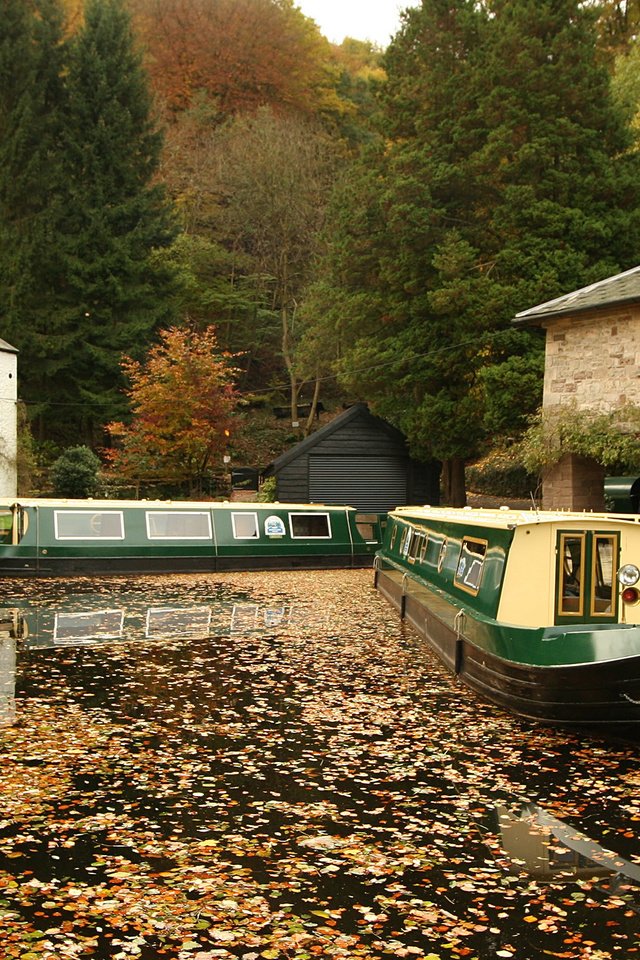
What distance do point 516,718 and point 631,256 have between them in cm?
2021

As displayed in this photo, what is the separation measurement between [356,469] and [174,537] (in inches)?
372

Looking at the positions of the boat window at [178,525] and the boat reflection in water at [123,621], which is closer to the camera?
the boat reflection in water at [123,621]

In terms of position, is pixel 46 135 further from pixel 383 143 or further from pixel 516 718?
pixel 516 718

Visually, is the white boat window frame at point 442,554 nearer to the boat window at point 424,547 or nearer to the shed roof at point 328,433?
the boat window at point 424,547

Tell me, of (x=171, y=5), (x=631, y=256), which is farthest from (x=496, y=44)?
(x=171, y=5)

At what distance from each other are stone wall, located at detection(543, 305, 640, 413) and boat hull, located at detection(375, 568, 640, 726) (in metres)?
10.7

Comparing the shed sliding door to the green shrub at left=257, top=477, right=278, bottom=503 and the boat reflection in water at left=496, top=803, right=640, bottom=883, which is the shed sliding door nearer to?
the green shrub at left=257, top=477, right=278, bottom=503

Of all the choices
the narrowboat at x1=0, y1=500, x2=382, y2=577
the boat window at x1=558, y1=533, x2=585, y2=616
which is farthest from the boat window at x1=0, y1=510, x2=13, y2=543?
the boat window at x1=558, y1=533, x2=585, y2=616

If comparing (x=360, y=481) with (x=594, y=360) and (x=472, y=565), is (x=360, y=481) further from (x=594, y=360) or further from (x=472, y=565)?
(x=472, y=565)

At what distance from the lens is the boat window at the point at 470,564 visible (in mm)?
11953

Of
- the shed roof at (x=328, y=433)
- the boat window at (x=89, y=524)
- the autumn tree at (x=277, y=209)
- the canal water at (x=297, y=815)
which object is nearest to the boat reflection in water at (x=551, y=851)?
the canal water at (x=297, y=815)

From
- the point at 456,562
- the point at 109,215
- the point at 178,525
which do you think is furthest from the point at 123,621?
the point at 109,215

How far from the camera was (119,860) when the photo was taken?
6441 mm

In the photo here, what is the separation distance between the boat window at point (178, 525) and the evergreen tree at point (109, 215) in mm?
17518
